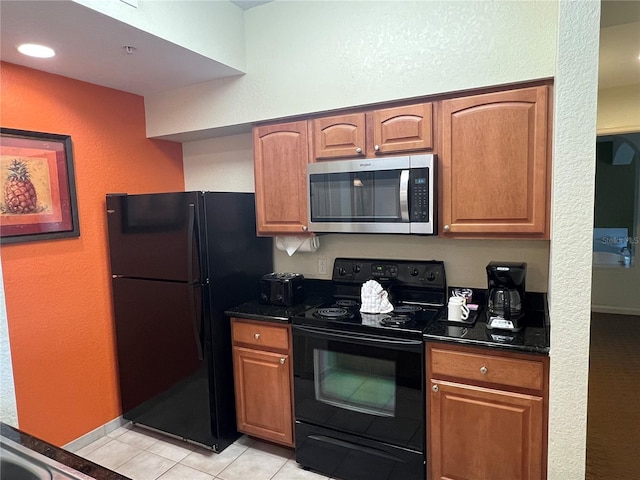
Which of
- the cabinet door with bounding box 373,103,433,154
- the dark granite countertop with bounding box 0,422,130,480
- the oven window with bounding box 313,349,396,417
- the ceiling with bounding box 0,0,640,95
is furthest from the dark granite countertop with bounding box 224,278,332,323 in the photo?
the ceiling with bounding box 0,0,640,95

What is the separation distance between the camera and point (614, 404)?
8.75 ft

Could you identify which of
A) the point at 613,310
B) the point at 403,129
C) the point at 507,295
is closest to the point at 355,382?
the point at 507,295

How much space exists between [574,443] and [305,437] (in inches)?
52.4

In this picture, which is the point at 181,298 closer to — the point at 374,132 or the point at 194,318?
the point at 194,318

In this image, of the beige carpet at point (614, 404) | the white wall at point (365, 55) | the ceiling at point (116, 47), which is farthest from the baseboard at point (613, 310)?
the white wall at point (365, 55)

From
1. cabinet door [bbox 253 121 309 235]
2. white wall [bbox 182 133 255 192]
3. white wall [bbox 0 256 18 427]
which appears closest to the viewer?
white wall [bbox 0 256 18 427]

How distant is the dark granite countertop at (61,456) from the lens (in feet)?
3.15

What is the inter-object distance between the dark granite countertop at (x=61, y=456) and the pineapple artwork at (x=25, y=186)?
1423mm

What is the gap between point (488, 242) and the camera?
228cm

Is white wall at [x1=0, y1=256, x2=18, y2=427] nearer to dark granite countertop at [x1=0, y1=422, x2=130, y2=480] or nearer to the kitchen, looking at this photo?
dark granite countertop at [x1=0, y1=422, x2=130, y2=480]

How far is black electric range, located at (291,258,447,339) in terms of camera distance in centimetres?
206

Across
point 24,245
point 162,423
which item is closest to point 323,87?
point 24,245

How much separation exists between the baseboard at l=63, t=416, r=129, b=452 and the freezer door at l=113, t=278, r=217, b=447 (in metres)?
0.09

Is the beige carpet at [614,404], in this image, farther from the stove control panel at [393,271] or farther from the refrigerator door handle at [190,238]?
the refrigerator door handle at [190,238]
